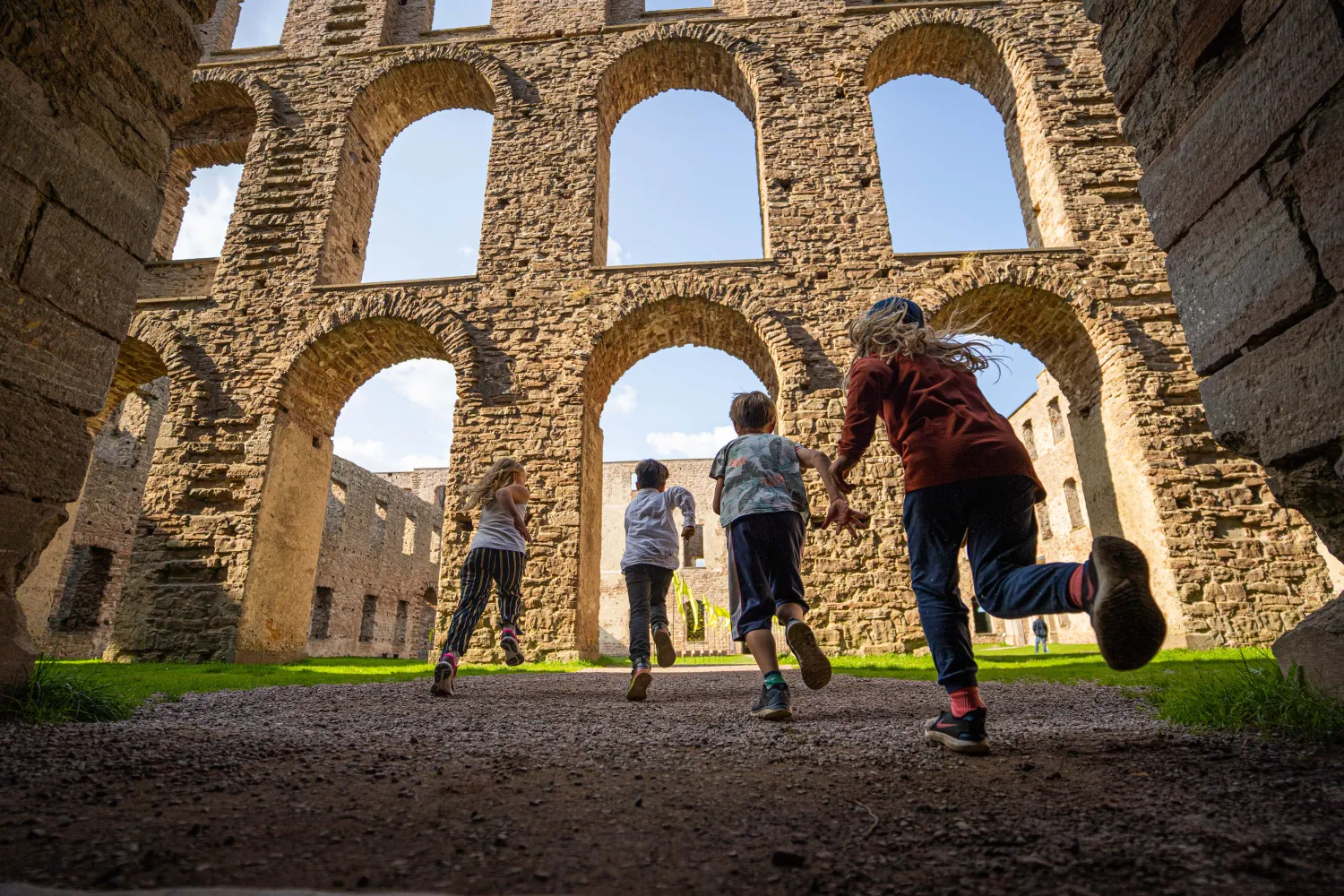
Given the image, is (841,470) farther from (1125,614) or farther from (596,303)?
(596,303)

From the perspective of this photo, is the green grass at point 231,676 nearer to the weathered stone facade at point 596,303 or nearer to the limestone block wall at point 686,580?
the weathered stone facade at point 596,303

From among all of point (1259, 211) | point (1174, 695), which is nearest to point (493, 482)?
point (1174, 695)

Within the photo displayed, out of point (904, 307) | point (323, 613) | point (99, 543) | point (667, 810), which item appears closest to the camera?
point (667, 810)

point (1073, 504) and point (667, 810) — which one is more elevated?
point (1073, 504)

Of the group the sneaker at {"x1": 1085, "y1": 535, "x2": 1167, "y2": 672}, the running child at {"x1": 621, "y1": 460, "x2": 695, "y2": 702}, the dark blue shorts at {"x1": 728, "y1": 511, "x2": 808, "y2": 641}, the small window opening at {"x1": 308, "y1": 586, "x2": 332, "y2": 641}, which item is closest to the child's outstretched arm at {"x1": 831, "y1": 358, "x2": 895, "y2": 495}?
the dark blue shorts at {"x1": 728, "y1": 511, "x2": 808, "y2": 641}

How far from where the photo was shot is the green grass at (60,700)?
232cm

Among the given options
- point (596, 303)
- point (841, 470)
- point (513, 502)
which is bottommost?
point (841, 470)

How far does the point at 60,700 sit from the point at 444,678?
185 centimetres

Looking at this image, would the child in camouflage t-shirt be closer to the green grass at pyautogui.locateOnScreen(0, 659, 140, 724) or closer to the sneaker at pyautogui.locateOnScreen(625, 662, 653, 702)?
the sneaker at pyautogui.locateOnScreen(625, 662, 653, 702)

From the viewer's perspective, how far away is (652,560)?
169 inches

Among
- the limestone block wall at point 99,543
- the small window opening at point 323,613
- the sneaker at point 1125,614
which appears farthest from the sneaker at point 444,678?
the small window opening at point 323,613

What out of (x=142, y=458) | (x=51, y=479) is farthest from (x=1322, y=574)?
(x=142, y=458)

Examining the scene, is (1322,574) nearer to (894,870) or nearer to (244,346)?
(894,870)

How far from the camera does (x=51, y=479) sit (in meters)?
2.45
